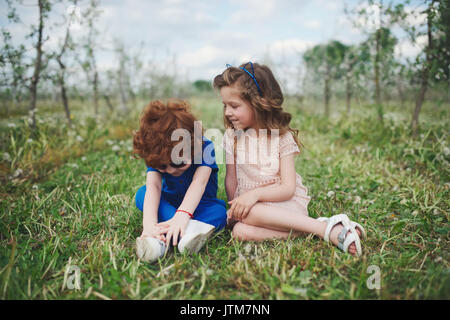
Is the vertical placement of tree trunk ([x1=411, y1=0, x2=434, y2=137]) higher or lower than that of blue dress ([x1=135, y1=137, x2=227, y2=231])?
higher

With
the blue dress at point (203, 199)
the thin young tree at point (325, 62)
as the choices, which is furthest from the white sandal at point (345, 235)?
the thin young tree at point (325, 62)

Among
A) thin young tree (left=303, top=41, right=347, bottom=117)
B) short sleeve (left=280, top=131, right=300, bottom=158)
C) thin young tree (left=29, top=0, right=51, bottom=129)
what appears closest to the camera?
short sleeve (left=280, top=131, right=300, bottom=158)

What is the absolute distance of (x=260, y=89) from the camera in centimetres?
177

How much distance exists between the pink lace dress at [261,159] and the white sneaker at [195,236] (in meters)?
0.42

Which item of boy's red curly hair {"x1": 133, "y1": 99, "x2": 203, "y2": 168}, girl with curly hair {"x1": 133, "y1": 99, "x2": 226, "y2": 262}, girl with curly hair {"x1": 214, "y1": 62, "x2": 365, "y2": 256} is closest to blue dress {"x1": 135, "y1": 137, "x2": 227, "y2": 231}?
girl with curly hair {"x1": 133, "y1": 99, "x2": 226, "y2": 262}

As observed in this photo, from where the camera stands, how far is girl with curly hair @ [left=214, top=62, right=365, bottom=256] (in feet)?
5.60

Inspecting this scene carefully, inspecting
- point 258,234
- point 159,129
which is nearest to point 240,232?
point 258,234

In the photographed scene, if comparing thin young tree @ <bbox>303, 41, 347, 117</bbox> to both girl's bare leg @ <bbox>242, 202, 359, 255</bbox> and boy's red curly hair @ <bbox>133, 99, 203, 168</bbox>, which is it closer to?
girl's bare leg @ <bbox>242, 202, 359, 255</bbox>

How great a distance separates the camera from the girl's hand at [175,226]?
157cm

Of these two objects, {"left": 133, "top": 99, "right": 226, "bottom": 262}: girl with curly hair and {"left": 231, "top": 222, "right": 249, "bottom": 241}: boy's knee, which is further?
{"left": 231, "top": 222, "right": 249, "bottom": 241}: boy's knee

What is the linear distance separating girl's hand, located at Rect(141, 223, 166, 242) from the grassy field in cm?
13

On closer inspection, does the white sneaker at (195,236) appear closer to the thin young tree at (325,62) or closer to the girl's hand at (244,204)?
the girl's hand at (244,204)

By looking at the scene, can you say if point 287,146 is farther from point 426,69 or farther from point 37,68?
point 37,68
